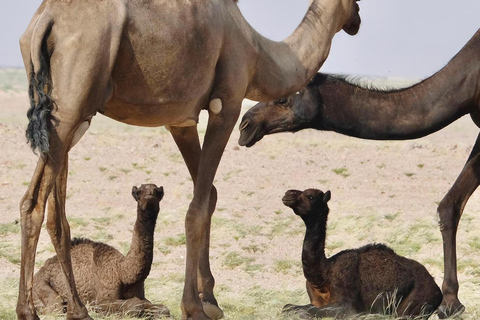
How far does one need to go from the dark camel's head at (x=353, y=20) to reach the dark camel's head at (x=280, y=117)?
0.64 meters

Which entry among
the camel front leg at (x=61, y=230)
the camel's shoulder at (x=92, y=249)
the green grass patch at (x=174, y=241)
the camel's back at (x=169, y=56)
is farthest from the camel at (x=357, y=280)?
the green grass patch at (x=174, y=241)

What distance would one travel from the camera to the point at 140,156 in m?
17.2

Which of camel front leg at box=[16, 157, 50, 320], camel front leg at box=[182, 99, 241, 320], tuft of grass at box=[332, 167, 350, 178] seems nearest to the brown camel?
camel front leg at box=[182, 99, 241, 320]

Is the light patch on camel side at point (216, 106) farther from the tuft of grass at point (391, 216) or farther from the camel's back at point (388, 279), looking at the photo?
the tuft of grass at point (391, 216)

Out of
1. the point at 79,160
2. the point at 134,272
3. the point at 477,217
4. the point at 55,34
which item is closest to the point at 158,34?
the point at 55,34

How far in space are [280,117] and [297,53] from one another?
4.01 ft

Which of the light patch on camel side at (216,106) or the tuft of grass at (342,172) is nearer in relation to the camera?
the light patch on camel side at (216,106)

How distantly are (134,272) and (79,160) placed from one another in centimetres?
847

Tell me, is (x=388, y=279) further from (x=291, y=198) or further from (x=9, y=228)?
(x=9, y=228)

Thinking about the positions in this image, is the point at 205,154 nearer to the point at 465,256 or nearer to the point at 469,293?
the point at 469,293

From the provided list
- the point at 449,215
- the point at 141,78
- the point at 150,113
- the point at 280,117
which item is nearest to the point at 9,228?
the point at 280,117

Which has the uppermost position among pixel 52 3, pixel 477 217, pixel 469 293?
pixel 52 3

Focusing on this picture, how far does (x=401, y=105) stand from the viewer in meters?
8.57

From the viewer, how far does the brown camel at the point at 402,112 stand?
8508 millimetres
